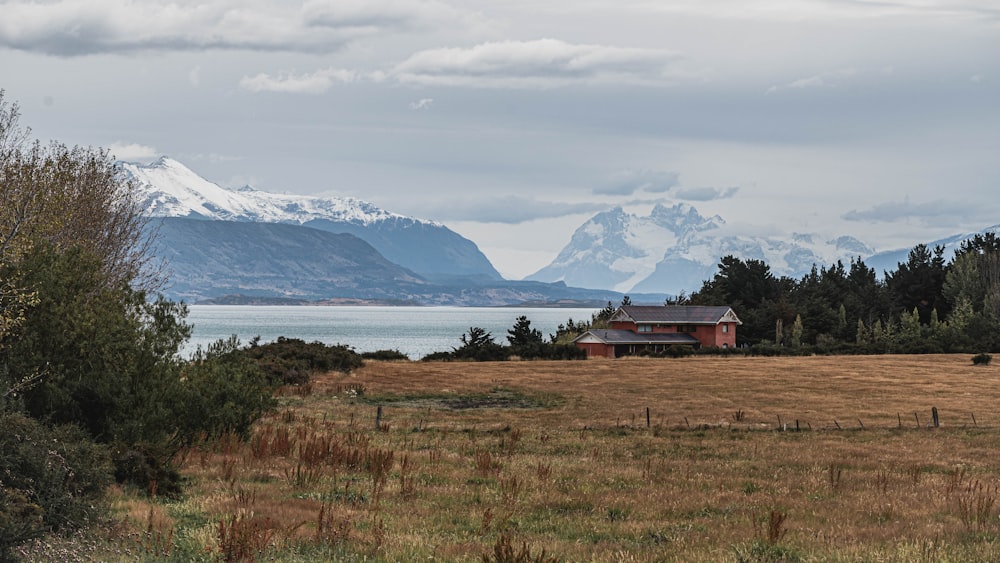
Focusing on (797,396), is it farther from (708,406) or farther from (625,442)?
(625,442)

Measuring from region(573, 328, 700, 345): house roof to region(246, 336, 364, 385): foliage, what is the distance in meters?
43.8

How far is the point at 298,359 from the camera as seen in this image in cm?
6962

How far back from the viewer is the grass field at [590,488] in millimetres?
14711

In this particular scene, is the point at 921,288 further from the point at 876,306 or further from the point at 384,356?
the point at 384,356

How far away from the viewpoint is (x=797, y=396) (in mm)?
57812

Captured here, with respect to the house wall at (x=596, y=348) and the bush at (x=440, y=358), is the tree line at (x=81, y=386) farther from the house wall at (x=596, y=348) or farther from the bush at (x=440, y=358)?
the house wall at (x=596, y=348)

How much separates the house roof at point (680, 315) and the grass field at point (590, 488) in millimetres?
67416

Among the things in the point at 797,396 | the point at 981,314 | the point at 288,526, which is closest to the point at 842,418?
the point at 797,396

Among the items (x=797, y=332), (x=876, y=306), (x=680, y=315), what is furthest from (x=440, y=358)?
(x=876, y=306)

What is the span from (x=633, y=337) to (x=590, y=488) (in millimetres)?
96110

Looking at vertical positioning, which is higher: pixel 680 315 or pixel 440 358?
pixel 680 315

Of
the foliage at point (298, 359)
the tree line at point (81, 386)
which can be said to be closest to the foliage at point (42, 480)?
the tree line at point (81, 386)

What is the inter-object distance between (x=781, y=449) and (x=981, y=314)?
102 metres

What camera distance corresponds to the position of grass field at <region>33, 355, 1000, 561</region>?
14.7m
